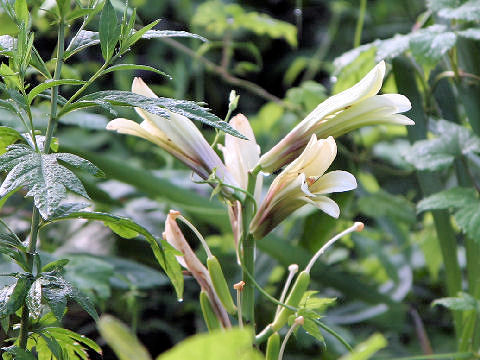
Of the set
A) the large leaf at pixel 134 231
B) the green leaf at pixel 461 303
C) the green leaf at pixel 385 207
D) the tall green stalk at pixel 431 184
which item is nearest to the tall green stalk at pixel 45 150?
the large leaf at pixel 134 231

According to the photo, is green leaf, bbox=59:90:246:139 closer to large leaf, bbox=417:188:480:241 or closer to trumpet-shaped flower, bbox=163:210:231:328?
trumpet-shaped flower, bbox=163:210:231:328

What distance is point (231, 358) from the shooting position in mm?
166

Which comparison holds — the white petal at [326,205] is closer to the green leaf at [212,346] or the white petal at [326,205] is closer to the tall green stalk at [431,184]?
the green leaf at [212,346]

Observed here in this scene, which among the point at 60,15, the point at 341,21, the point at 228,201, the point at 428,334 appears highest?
the point at 341,21

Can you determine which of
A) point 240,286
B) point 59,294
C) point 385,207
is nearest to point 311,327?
point 240,286

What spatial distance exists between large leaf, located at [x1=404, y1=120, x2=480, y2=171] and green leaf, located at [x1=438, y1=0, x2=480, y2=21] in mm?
114

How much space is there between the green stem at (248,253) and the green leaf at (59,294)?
0.33ft

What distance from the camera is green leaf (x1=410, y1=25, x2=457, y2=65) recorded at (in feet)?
1.94

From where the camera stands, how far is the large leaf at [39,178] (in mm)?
280

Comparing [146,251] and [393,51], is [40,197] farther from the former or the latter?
[146,251]

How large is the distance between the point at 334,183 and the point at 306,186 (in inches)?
1.1

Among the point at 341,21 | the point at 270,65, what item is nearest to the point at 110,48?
the point at 270,65

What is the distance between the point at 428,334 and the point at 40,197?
2.90ft

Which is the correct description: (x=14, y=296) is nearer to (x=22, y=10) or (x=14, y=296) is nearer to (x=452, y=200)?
(x=22, y=10)
